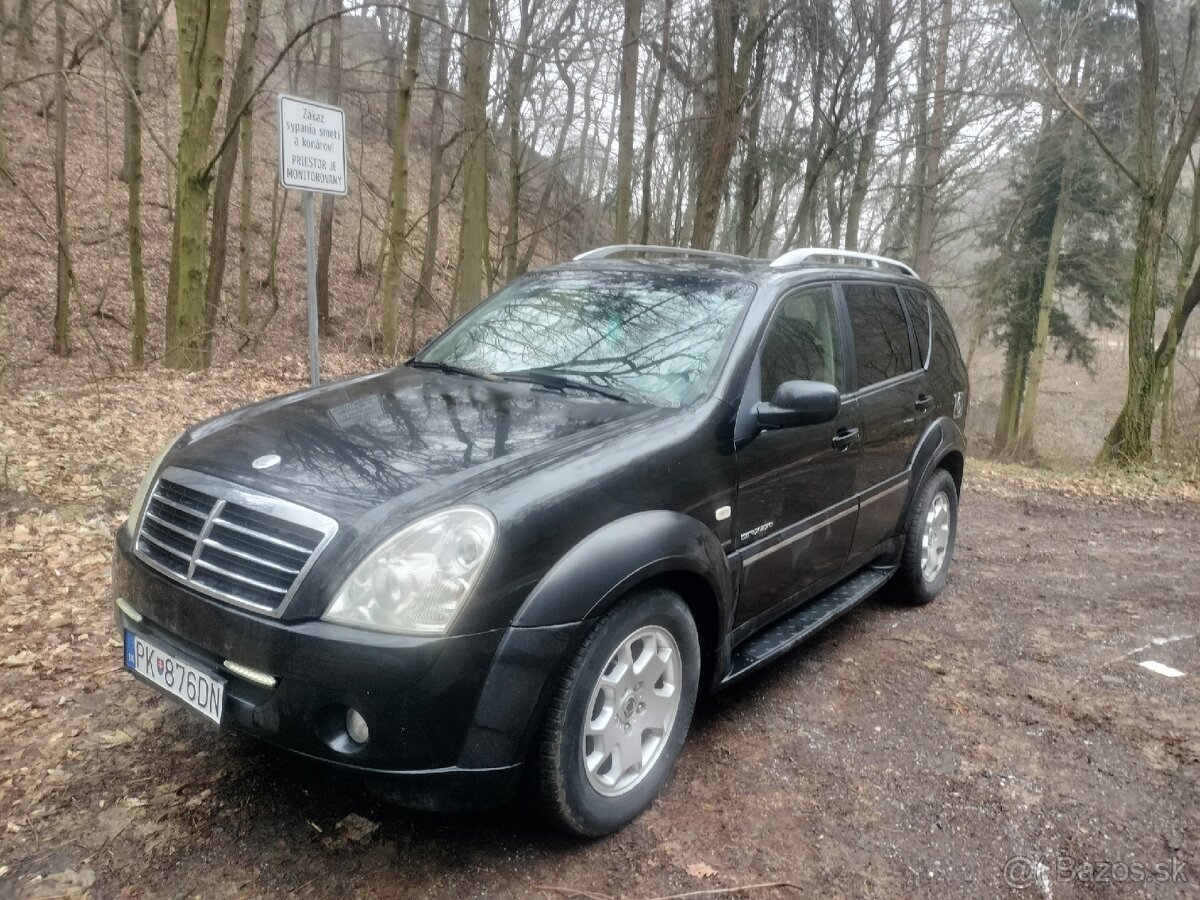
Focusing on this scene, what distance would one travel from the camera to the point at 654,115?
1841 cm

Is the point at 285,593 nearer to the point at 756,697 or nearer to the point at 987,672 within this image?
the point at 756,697

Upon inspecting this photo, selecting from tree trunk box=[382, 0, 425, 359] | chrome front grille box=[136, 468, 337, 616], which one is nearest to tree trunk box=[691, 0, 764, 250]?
tree trunk box=[382, 0, 425, 359]

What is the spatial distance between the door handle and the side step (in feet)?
2.35

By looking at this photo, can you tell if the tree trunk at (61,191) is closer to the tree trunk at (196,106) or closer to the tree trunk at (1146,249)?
the tree trunk at (196,106)

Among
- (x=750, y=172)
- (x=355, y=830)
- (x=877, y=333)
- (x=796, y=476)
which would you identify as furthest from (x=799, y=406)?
(x=750, y=172)

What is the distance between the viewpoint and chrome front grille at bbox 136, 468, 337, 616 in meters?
2.32

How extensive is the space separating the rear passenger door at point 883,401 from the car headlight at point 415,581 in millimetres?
2237

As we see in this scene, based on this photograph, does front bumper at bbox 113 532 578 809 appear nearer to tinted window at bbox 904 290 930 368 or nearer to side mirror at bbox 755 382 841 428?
→ side mirror at bbox 755 382 841 428

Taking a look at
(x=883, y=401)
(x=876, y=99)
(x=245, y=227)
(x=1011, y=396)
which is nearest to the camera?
(x=883, y=401)

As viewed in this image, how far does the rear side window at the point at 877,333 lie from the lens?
13.5 ft

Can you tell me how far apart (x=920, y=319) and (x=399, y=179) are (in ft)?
33.6

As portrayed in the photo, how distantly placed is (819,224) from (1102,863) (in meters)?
22.5

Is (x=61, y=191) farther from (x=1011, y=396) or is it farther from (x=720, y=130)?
(x=1011, y=396)

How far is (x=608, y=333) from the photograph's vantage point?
3557 mm
